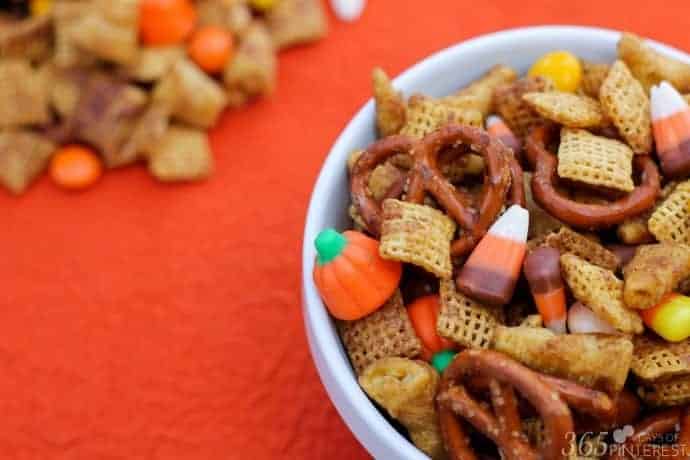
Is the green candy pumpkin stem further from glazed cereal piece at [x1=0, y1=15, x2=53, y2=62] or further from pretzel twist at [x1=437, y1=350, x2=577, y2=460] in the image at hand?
glazed cereal piece at [x1=0, y1=15, x2=53, y2=62]

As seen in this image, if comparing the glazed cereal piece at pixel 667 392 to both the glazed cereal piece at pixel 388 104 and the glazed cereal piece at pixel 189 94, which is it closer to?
the glazed cereal piece at pixel 388 104

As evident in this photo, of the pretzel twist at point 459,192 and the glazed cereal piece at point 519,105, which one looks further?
the glazed cereal piece at point 519,105

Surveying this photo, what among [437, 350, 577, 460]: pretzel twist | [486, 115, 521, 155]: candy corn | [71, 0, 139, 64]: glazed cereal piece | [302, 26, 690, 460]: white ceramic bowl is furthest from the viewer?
[71, 0, 139, 64]: glazed cereal piece

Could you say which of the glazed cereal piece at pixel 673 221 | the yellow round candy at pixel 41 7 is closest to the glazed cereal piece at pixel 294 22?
the yellow round candy at pixel 41 7

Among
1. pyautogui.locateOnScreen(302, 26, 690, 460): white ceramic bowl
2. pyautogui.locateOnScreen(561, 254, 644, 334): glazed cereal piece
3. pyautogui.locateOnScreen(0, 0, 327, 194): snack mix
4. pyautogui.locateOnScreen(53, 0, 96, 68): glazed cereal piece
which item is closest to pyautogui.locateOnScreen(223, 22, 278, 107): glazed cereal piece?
pyautogui.locateOnScreen(0, 0, 327, 194): snack mix

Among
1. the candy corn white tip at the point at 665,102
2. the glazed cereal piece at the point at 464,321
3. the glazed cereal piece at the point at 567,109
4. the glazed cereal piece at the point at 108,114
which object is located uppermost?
the candy corn white tip at the point at 665,102

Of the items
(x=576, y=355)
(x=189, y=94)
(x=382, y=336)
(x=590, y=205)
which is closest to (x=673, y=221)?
(x=590, y=205)
